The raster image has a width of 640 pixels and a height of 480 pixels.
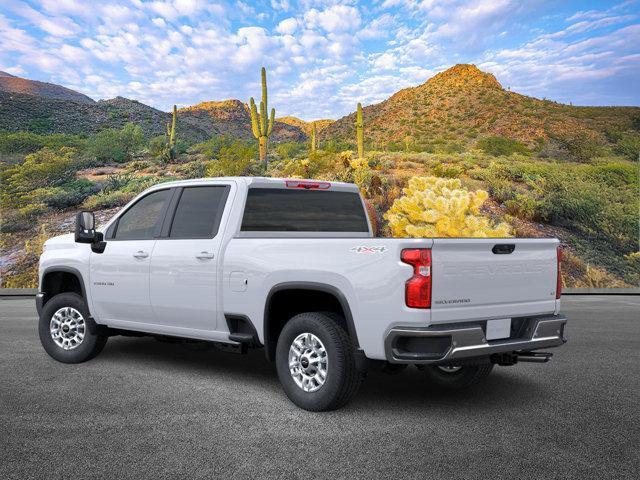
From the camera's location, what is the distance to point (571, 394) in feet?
22.6

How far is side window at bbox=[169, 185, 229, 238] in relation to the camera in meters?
7.26

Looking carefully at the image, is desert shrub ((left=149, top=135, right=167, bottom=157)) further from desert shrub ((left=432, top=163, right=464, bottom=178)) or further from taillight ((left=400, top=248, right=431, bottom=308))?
taillight ((left=400, top=248, right=431, bottom=308))

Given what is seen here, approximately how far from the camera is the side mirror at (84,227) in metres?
7.76

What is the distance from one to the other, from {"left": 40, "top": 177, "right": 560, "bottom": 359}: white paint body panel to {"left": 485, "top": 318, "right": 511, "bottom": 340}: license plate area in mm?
75

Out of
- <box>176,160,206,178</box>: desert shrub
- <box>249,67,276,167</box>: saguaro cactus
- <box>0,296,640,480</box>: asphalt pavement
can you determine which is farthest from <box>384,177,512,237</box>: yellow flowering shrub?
<box>176,160,206,178</box>: desert shrub

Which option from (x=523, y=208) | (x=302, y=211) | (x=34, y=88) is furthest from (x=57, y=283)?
(x=34, y=88)

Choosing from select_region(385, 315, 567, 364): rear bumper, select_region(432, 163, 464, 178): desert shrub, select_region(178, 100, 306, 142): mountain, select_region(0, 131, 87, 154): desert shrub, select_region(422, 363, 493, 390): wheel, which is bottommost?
select_region(422, 363, 493, 390): wheel

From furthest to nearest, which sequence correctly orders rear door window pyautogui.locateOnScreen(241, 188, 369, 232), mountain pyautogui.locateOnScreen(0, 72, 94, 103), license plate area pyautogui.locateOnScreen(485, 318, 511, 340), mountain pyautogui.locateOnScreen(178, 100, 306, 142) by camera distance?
1. mountain pyautogui.locateOnScreen(0, 72, 94, 103)
2. mountain pyautogui.locateOnScreen(178, 100, 306, 142)
3. rear door window pyautogui.locateOnScreen(241, 188, 369, 232)
4. license plate area pyautogui.locateOnScreen(485, 318, 511, 340)

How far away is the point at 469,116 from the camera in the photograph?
Answer: 60688 millimetres

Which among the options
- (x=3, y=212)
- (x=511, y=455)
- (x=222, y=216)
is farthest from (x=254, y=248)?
(x=3, y=212)

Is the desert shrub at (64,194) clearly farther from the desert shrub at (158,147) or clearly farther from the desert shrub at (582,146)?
the desert shrub at (582,146)

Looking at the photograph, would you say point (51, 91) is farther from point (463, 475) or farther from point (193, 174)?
point (463, 475)

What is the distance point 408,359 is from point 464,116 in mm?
57901

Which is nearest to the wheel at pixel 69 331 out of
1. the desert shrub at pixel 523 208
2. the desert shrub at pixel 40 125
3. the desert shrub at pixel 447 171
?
the desert shrub at pixel 523 208
